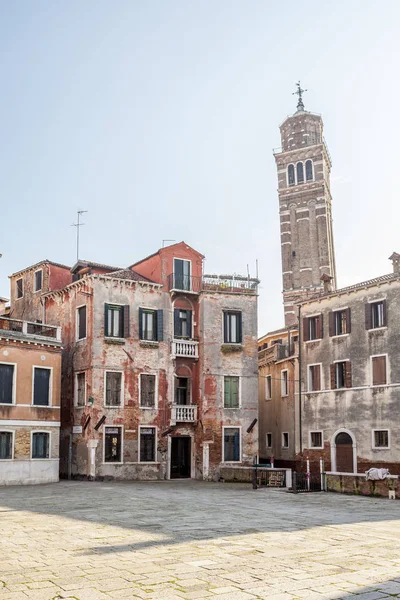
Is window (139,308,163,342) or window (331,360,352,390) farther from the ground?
window (139,308,163,342)

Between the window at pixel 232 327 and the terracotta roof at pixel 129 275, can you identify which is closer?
the terracotta roof at pixel 129 275

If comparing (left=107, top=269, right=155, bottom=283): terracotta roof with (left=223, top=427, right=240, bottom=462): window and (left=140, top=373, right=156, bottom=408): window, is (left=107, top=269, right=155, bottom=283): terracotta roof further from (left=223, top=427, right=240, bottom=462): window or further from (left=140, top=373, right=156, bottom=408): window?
(left=223, top=427, right=240, bottom=462): window

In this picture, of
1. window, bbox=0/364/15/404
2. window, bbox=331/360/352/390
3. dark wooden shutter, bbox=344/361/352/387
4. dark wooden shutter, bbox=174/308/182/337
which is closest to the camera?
window, bbox=0/364/15/404

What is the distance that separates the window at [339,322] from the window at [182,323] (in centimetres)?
800

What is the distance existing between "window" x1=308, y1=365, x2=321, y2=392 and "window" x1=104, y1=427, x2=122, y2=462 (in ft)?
38.6

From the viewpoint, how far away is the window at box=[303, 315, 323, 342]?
38.2 m

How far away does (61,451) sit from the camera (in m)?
34.8

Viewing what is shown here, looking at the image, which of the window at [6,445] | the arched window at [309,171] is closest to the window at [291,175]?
the arched window at [309,171]

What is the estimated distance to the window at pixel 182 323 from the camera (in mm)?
36688

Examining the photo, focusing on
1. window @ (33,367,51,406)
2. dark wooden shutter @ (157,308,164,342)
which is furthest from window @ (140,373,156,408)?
window @ (33,367,51,406)

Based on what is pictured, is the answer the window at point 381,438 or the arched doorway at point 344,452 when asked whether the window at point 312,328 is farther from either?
the window at point 381,438

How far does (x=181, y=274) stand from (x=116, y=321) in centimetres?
485

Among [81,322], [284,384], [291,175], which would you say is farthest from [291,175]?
[81,322]

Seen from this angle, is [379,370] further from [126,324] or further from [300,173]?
[300,173]
